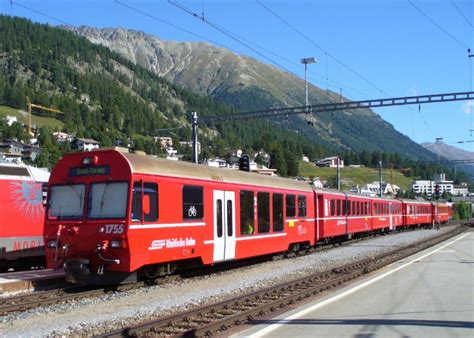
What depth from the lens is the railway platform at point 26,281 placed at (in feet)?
42.9

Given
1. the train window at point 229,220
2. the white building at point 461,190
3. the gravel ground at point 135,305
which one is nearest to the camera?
the gravel ground at point 135,305

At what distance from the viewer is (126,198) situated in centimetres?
1279

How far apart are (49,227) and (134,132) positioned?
165 meters

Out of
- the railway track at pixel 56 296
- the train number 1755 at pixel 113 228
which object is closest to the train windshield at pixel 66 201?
the train number 1755 at pixel 113 228

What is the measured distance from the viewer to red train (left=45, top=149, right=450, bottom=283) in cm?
1274

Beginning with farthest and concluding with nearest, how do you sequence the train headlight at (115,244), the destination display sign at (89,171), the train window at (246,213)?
the train window at (246,213)
the destination display sign at (89,171)
the train headlight at (115,244)

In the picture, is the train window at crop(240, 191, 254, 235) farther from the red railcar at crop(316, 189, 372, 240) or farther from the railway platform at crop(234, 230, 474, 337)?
the red railcar at crop(316, 189, 372, 240)

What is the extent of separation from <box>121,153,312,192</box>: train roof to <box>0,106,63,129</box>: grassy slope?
567ft

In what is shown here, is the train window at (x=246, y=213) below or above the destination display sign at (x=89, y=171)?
below

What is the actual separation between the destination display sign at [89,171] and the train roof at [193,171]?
572 mm

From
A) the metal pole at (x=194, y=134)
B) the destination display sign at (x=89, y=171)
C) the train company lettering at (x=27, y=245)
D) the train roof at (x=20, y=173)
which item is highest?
the metal pole at (x=194, y=134)

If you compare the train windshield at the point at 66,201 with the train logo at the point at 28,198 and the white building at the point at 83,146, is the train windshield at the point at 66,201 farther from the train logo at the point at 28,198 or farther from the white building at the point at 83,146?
the train logo at the point at 28,198

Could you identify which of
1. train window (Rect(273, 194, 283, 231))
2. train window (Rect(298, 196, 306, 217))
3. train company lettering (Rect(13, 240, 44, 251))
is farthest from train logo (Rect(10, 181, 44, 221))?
train window (Rect(298, 196, 306, 217))

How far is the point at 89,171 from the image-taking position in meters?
13.6
